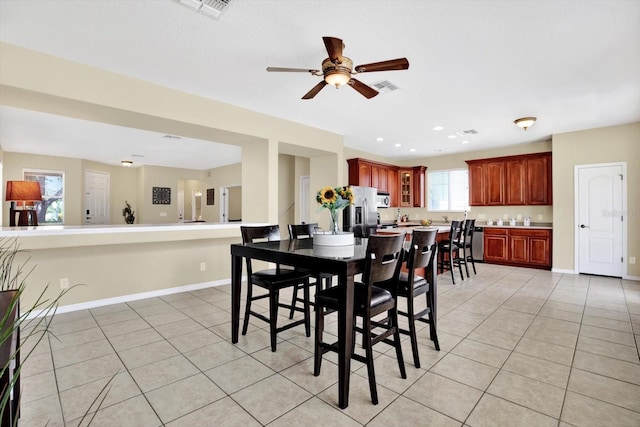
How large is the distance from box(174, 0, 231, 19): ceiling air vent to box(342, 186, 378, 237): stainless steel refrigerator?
4.28 meters

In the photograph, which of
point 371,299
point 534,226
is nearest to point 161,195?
point 371,299

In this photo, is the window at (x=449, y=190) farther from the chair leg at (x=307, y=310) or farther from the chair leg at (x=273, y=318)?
the chair leg at (x=273, y=318)

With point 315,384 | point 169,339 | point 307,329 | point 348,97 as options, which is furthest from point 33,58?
point 315,384

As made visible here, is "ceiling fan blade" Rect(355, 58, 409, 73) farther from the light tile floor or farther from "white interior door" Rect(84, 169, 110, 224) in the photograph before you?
"white interior door" Rect(84, 169, 110, 224)

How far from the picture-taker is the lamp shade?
4051mm

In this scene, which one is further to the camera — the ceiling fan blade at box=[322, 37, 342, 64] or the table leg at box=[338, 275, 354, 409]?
the ceiling fan blade at box=[322, 37, 342, 64]

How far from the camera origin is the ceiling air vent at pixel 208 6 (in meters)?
2.32

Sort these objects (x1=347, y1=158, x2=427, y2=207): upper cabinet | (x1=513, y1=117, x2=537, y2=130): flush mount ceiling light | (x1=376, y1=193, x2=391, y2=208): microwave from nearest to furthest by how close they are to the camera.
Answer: (x1=513, y1=117, x2=537, y2=130): flush mount ceiling light
(x1=347, y1=158, x2=427, y2=207): upper cabinet
(x1=376, y1=193, x2=391, y2=208): microwave

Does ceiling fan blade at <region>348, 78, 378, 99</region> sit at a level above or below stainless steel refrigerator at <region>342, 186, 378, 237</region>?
above

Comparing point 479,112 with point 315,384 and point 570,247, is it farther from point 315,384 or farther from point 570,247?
point 315,384

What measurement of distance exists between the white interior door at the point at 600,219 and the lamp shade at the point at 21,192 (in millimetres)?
8401

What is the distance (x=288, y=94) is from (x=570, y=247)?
5628 millimetres

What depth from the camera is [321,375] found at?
226 cm

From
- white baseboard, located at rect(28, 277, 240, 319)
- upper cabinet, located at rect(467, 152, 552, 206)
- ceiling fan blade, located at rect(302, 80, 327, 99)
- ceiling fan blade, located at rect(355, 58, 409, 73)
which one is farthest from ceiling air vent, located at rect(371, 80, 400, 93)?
upper cabinet, located at rect(467, 152, 552, 206)
